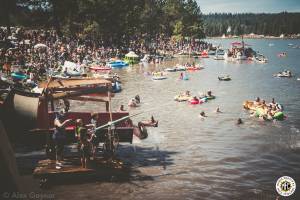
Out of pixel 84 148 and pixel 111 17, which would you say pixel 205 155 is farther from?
pixel 111 17

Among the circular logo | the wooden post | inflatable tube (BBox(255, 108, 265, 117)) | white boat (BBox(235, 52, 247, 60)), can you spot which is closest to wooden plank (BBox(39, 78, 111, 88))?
the circular logo

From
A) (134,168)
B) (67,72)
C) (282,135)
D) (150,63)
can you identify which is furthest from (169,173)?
(150,63)

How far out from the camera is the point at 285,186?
18.3 m

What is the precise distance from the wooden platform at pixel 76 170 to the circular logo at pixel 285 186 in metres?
7.15

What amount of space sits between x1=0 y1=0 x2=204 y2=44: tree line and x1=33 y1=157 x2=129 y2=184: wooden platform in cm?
2539

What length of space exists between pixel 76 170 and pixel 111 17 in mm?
77631

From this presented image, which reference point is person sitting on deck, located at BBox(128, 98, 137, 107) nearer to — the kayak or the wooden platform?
the kayak

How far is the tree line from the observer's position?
159 ft

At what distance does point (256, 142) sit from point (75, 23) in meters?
66.8

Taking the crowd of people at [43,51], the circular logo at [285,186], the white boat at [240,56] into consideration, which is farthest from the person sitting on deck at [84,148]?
the white boat at [240,56]

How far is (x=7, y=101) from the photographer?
2095cm

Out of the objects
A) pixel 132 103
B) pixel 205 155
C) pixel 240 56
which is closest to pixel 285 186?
pixel 205 155

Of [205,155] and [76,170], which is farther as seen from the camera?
[205,155]

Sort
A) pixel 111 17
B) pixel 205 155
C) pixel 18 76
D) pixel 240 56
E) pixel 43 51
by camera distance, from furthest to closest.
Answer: pixel 240 56, pixel 111 17, pixel 43 51, pixel 18 76, pixel 205 155
